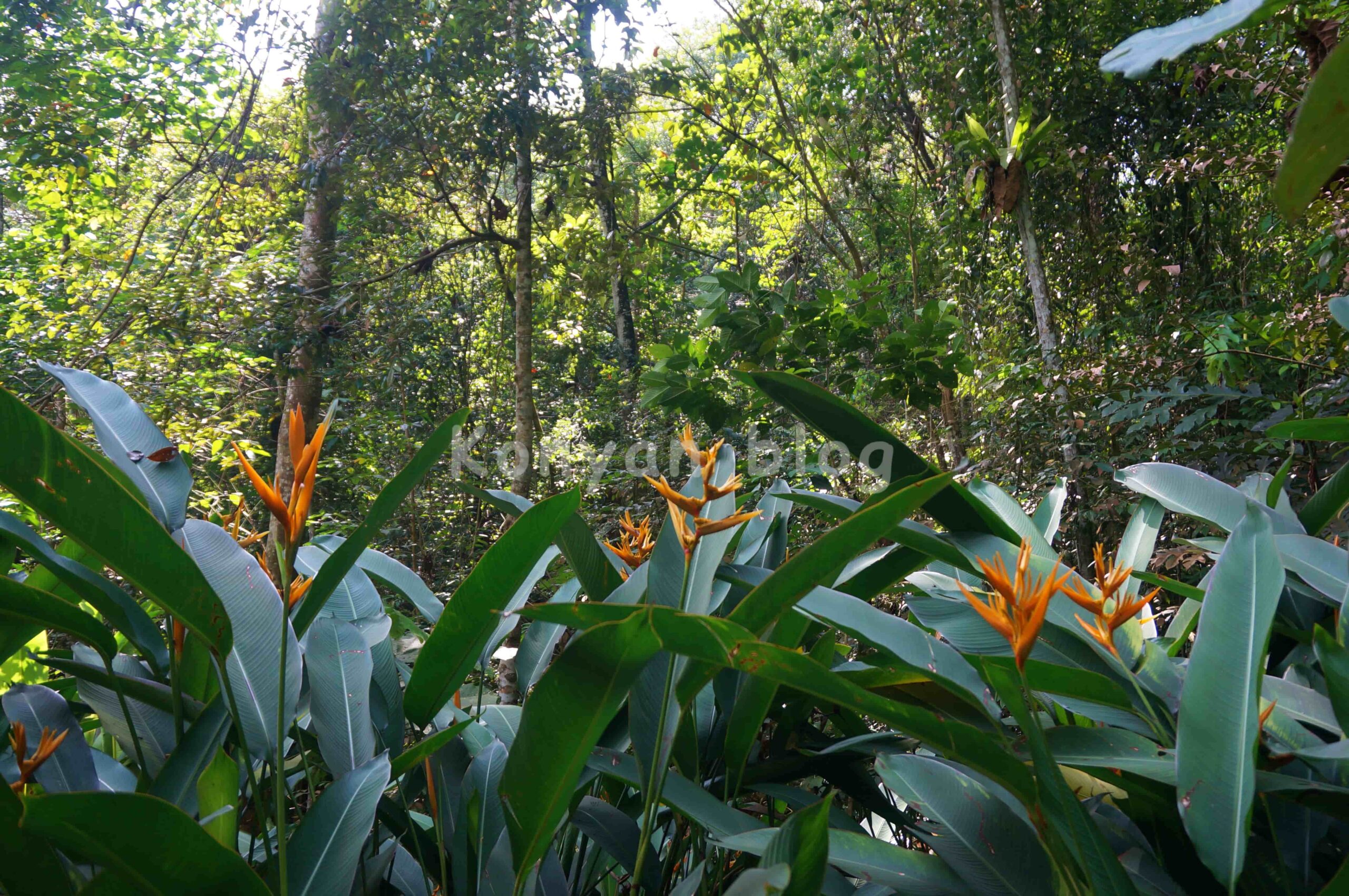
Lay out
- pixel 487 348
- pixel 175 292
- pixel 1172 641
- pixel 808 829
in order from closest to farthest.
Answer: pixel 808 829 < pixel 1172 641 < pixel 175 292 < pixel 487 348

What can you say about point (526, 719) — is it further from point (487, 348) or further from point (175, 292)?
point (487, 348)

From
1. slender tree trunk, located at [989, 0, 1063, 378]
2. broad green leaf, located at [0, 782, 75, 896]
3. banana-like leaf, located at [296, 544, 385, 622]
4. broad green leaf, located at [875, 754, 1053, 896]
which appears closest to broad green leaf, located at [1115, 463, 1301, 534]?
broad green leaf, located at [875, 754, 1053, 896]

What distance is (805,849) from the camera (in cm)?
40

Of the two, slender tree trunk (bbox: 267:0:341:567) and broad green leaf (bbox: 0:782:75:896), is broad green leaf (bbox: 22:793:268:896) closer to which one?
broad green leaf (bbox: 0:782:75:896)

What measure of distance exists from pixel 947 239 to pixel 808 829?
13.6ft

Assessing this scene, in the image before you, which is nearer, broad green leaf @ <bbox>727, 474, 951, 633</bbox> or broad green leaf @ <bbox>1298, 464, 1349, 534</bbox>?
broad green leaf @ <bbox>727, 474, 951, 633</bbox>

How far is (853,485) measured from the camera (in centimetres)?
330

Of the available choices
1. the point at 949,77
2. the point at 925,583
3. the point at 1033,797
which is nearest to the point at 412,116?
the point at 949,77

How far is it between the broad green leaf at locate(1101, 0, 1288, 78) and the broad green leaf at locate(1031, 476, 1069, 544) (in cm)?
61

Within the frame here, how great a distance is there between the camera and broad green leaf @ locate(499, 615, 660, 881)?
0.43 meters

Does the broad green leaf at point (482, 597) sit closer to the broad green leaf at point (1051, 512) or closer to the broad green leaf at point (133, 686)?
the broad green leaf at point (133, 686)

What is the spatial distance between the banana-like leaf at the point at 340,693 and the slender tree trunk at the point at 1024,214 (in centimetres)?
302

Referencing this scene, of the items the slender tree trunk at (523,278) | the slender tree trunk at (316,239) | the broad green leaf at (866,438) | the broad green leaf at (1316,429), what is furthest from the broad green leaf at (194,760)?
the slender tree trunk at (316,239)

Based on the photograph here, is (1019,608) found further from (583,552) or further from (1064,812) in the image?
(583,552)
